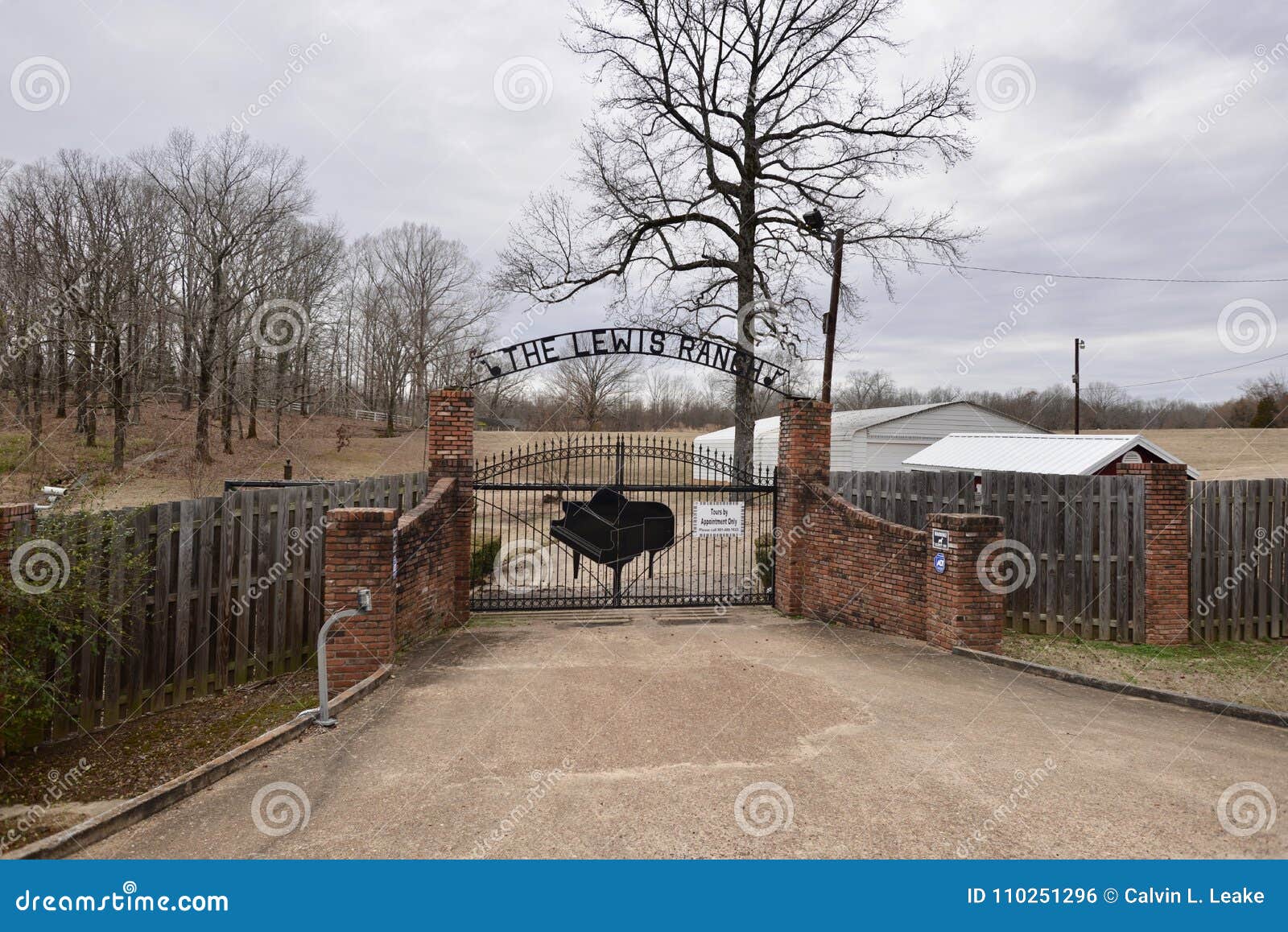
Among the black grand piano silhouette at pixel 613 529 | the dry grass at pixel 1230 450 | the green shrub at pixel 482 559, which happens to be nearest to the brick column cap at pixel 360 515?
the black grand piano silhouette at pixel 613 529

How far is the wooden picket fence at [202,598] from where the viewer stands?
17.5ft

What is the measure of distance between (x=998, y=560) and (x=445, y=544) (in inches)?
254

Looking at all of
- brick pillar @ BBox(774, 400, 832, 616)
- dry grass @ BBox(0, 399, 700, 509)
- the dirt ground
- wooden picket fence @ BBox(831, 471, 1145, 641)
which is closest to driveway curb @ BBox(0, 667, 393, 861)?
brick pillar @ BBox(774, 400, 832, 616)

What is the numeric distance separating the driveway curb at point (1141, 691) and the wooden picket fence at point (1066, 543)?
1.49m

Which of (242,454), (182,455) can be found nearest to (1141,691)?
(182,455)

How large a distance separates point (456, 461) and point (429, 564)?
4.71 feet

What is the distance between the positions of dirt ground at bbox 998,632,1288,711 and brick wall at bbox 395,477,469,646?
644cm

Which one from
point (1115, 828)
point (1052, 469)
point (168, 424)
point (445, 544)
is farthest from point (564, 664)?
point (168, 424)

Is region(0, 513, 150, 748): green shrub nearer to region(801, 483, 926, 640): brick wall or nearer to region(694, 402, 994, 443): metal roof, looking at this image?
region(801, 483, 926, 640): brick wall

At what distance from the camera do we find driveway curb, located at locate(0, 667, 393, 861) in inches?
140

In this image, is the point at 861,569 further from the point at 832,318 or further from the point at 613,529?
the point at 832,318

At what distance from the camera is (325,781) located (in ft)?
14.6

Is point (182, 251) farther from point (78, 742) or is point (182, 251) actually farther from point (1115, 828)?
point (1115, 828)

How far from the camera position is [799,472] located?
9773 millimetres
